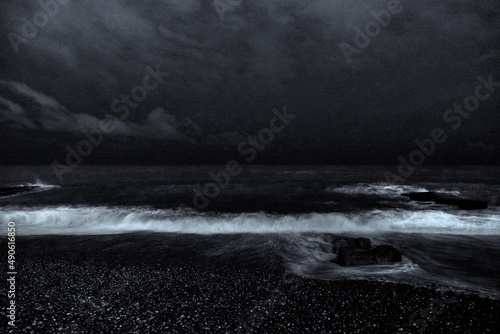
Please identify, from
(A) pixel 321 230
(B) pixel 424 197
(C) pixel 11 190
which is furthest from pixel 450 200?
(C) pixel 11 190

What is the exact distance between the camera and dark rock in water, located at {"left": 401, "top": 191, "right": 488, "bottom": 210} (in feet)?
89.1

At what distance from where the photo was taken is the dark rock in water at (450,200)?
2716 cm

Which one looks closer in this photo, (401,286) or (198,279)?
(401,286)

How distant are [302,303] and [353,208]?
22915mm

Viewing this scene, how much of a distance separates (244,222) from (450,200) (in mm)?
24560

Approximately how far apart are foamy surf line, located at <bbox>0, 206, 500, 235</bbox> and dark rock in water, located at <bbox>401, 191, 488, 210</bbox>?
221 cm

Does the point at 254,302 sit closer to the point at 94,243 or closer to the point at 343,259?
the point at 343,259

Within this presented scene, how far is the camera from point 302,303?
740cm

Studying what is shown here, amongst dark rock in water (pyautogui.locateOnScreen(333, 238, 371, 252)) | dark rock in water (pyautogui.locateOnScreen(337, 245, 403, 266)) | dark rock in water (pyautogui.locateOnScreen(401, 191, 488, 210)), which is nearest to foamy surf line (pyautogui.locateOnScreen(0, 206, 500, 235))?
dark rock in water (pyautogui.locateOnScreen(401, 191, 488, 210))

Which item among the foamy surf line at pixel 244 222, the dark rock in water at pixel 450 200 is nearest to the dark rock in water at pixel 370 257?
the foamy surf line at pixel 244 222

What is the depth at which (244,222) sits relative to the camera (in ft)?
68.9

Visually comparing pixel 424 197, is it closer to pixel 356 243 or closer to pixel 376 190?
pixel 376 190

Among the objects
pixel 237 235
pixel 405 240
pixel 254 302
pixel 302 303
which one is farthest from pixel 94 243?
pixel 405 240

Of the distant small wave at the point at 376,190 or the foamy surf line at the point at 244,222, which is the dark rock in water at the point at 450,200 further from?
the distant small wave at the point at 376,190
